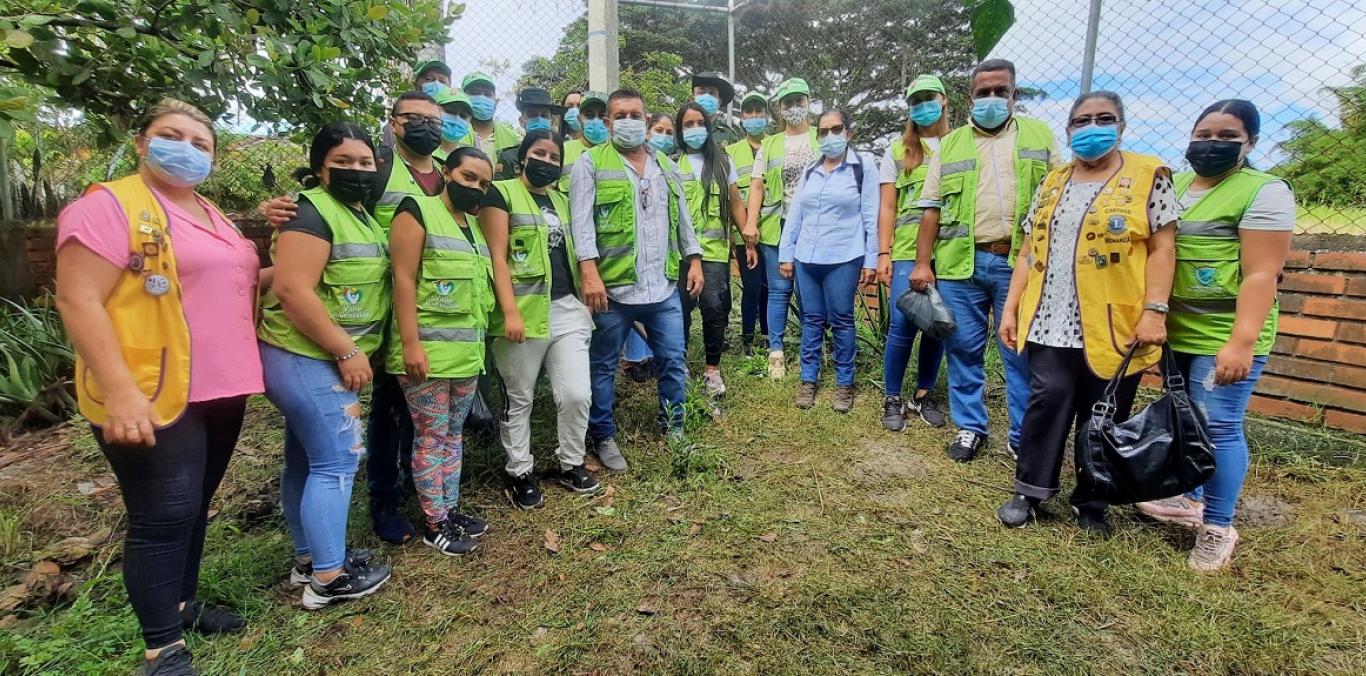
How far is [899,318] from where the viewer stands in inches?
146

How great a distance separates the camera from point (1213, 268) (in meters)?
2.34

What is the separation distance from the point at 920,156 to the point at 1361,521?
2.52 meters

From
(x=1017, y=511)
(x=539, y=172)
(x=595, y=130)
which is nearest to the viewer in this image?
(x=1017, y=511)

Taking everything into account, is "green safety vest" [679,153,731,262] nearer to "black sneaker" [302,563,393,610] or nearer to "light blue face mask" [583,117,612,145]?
"light blue face mask" [583,117,612,145]

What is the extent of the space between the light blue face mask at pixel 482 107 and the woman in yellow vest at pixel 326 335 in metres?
1.82

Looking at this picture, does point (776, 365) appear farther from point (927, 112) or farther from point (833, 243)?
point (927, 112)

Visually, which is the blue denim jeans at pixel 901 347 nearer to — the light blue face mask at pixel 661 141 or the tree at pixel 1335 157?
the light blue face mask at pixel 661 141

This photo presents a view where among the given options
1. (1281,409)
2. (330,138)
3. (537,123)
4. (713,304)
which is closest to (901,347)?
(713,304)

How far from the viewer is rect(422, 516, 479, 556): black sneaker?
2.60 metres

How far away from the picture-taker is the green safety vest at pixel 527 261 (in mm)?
2770

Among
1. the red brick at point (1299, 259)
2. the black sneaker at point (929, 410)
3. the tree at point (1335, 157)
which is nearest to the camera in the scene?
the tree at point (1335, 157)

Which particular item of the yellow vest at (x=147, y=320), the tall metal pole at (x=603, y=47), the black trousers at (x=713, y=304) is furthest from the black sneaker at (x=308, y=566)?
the tall metal pole at (x=603, y=47)

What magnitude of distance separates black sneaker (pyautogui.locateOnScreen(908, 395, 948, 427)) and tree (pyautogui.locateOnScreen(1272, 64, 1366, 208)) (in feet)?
6.42

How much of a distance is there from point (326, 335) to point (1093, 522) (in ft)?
9.77
